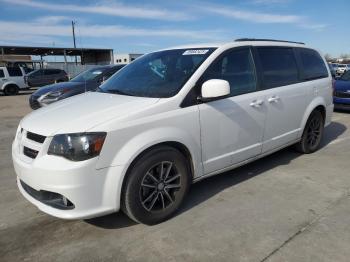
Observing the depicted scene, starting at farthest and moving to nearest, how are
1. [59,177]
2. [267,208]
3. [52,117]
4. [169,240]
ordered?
A: [267,208] → [52,117] → [169,240] → [59,177]

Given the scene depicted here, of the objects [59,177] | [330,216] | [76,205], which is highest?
[59,177]

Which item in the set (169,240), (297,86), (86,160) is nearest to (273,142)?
(297,86)

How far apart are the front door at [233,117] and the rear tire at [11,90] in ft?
70.1

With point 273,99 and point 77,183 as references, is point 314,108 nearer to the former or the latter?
point 273,99

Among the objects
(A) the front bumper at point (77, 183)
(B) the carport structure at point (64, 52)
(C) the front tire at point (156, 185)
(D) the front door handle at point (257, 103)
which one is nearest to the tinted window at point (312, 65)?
(D) the front door handle at point (257, 103)

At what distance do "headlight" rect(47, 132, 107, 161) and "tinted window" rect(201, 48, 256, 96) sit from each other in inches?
54.9

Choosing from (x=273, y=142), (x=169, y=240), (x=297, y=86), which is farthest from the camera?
(x=297, y=86)

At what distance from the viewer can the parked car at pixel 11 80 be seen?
22062 mm

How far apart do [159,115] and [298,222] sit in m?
1.74

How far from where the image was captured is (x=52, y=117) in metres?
3.41

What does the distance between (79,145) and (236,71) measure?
215 cm

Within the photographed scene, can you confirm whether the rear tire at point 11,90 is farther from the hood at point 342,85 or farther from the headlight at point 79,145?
the headlight at point 79,145

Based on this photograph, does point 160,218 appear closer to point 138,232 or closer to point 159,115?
point 138,232

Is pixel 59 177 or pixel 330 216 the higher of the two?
pixel 59 177
